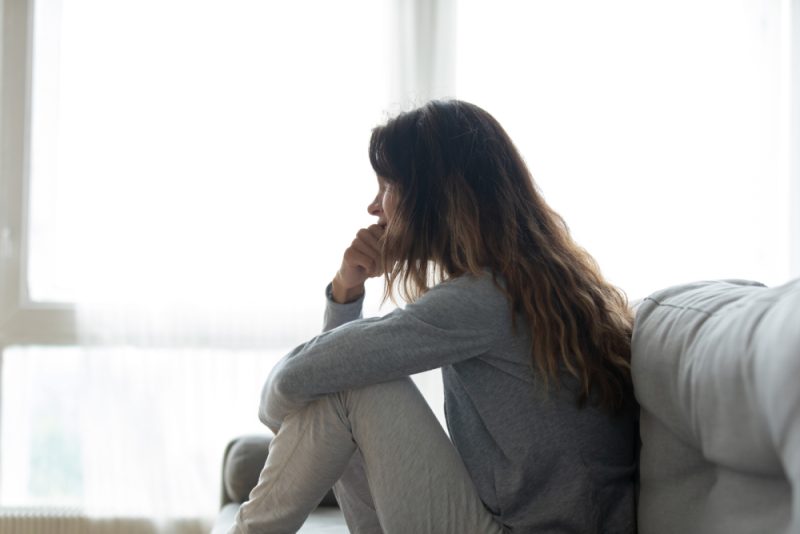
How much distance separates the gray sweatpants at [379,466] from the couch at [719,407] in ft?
0.93

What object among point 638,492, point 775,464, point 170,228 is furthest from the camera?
point 170,228

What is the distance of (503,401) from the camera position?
1372mm

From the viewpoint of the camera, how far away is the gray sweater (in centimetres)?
133

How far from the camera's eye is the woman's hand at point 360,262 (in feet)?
5.66

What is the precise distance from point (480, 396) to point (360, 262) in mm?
442

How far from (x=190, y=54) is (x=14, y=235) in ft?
2.58

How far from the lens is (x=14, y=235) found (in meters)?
2.77

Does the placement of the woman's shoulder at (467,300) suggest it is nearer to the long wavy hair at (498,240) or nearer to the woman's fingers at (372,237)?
the long wavy hair at (498,240)

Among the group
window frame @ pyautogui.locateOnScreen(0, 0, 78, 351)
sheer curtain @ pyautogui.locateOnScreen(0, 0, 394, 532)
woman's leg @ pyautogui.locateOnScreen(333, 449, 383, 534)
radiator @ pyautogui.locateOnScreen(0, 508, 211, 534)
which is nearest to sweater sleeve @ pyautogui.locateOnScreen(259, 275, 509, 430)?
woman's leg @ pyautogui.locateOnScreen(333, 449, 383, 534)

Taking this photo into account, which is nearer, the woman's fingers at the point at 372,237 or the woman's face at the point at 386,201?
the woman's face at the point at 386,201

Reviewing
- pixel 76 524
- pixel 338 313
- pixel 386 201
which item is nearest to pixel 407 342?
pixel 386 201

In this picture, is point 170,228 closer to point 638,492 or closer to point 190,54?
point 190,54

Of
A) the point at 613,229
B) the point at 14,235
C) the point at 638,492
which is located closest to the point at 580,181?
the point at 613,229

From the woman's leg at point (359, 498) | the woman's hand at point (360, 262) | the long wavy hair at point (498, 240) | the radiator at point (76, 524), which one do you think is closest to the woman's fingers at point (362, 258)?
Answer: the woman's hand at point (360, 262)
